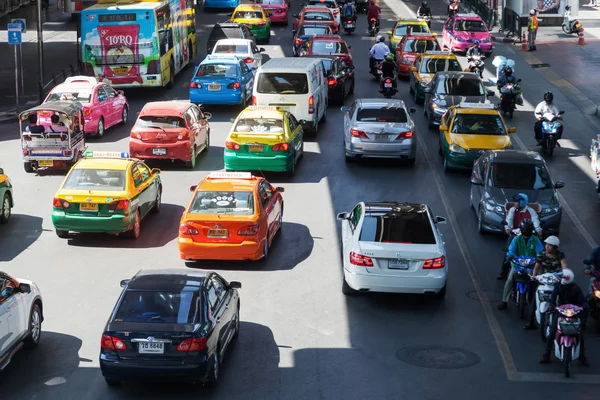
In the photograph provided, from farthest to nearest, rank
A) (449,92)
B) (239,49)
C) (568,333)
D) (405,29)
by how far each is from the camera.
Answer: (405,29) < (239,49) < (449,92) < (568,333)

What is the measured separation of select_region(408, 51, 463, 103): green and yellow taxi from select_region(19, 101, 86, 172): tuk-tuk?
13457 mm

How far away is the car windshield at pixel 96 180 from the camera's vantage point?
21000mm

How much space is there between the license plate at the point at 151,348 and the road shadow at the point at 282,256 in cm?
612

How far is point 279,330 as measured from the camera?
642 inches

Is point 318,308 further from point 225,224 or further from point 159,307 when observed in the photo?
point 159,307

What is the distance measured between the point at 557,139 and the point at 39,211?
13.9 meters

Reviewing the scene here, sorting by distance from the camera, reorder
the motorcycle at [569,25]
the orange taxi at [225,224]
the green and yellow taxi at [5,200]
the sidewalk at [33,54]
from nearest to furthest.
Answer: the orange taxi at [225,224] < the green and yellow taxi at [5,200] < the sidewalk at [33,54] < the motorcycle at [569,25]

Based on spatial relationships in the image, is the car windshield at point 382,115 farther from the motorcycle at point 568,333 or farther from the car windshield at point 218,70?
the motorcycle at point 568,333

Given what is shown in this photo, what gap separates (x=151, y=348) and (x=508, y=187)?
433 inches

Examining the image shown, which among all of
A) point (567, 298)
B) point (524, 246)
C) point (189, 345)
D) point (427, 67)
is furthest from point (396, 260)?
point (427, 67)

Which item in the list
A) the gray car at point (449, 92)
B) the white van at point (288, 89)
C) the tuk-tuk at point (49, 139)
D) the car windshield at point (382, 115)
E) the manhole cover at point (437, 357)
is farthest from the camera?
the gray car at point (449, 92)

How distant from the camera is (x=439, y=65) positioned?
37.4 metres

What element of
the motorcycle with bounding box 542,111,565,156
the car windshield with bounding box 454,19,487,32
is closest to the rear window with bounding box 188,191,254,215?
the motorcycle with bounding box 542,111,565,156

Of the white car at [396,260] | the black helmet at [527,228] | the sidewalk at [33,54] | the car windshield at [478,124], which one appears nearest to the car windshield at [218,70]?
the sidewalk at [33,54]
